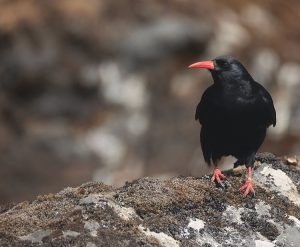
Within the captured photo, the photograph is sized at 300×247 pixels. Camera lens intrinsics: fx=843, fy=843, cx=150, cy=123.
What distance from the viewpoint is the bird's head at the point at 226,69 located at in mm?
9805

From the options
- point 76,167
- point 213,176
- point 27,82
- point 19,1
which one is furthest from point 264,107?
point 19,1

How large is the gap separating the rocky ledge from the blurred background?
41.8 feet

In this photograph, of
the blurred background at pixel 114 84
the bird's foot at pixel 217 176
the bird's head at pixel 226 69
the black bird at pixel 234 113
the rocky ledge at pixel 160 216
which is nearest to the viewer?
the rocky ledge at pixel 160 216

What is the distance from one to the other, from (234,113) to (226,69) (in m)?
0.69

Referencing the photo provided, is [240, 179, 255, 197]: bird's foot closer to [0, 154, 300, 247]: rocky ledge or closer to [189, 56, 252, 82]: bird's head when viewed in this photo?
[0, 154, 300, 247]: rocky ledge

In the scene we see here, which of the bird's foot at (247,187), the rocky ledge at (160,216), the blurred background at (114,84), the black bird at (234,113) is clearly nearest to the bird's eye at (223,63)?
the black bird at (234,113)

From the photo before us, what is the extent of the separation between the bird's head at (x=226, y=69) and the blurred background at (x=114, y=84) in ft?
36.4

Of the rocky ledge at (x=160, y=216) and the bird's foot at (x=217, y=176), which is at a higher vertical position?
the bird's foot at (x=217, y=176)

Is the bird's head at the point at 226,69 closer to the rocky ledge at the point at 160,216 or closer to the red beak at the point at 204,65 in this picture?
the red beak at the point at 204,65

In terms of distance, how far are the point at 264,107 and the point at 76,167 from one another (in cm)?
1276

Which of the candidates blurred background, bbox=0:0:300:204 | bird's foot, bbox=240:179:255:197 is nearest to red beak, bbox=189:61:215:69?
bird's foot, bbox=240:179:255:197

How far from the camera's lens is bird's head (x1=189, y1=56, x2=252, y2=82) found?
9805 millimetres

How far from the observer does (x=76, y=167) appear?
21.9 metres

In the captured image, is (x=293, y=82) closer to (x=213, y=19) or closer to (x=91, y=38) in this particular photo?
(x=213, y=19)
